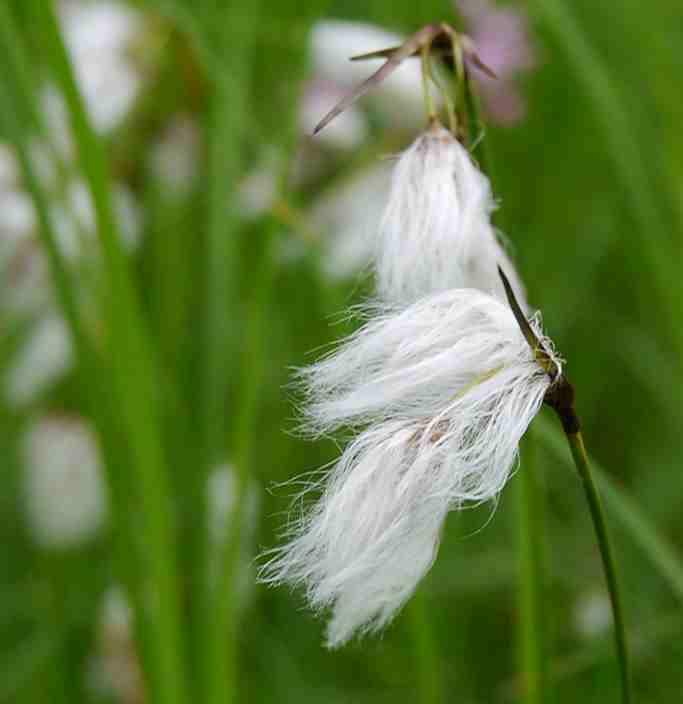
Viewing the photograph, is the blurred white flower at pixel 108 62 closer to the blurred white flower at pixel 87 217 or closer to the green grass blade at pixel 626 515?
the blurred white flower at pixel 87 217

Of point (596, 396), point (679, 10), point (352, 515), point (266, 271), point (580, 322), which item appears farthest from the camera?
point (679, 10)

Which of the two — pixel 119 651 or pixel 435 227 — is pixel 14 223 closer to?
pixel 119 651

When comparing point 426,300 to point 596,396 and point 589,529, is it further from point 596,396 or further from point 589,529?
point 596,396

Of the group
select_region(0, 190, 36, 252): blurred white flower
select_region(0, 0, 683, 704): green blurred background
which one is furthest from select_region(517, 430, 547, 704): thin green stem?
select_region(0, 190, 36, 252): blurred white flower

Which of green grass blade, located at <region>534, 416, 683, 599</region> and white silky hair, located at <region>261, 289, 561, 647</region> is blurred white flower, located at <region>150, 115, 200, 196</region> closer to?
green grass blade, located at <region>534, 416, 683, 599</region>

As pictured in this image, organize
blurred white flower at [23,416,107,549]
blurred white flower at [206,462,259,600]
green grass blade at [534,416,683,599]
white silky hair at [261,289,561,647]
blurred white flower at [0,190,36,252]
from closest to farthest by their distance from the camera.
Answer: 1. white silky hair at [261,289,561,647]
2. green grass blade at [534,416,683,599]
3. blurred white flower at [206,462,259,600]
4. blurred white flower at [23,416,107,549]
5. blurred white flower at [0,190,36,252]

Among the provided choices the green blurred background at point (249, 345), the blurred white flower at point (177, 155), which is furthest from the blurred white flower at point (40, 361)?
the blurred white flower at point (177, 155)

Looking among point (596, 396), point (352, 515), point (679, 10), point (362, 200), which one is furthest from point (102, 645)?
point (679, 10)
